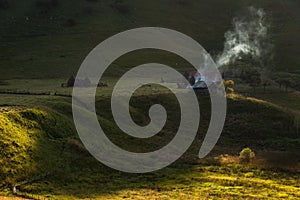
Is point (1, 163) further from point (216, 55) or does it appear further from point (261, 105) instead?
point (216, 55)

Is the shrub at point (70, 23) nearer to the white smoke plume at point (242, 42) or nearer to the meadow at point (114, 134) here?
the meadow at point (114, 134)

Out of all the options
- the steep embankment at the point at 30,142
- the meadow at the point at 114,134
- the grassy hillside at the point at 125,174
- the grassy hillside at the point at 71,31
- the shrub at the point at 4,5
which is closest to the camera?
the grassy hillside at the point at 125,174

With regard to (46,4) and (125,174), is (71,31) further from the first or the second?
(125,174)

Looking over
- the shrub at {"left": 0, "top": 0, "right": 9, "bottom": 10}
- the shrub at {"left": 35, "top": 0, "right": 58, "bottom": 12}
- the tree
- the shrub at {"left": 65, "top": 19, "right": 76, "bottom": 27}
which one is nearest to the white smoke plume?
the tree

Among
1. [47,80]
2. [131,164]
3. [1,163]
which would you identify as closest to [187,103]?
[131,164]

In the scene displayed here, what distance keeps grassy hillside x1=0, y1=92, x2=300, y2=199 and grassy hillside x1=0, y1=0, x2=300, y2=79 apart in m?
50.5

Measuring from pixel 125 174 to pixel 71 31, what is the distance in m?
113

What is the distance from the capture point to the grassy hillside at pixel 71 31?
14150 cm

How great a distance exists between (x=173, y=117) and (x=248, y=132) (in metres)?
16.2

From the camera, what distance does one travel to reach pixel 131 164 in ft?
244

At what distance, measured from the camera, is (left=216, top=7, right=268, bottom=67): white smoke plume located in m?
164

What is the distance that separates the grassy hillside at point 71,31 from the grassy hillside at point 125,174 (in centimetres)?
5052

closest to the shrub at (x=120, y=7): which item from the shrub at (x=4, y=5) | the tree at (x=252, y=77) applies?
the shrub at (x=4, y=5)

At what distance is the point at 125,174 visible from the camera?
2768 inches
